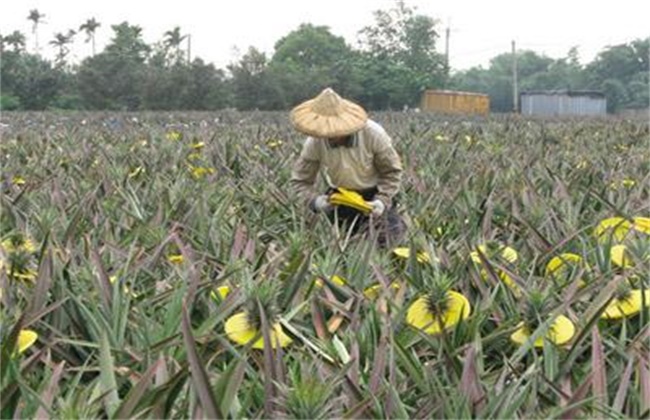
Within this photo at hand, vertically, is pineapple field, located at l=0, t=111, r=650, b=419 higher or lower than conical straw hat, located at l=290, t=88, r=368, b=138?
lower

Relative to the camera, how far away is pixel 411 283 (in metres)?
2.11

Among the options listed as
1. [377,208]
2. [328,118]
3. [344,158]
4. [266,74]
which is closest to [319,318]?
[377,208]

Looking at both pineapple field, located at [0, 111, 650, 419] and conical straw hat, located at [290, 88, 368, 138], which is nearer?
pineapple field, located at [0, 111, 650, 419]

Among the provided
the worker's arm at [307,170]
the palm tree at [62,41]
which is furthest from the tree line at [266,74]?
the worker's arm at [307,170]

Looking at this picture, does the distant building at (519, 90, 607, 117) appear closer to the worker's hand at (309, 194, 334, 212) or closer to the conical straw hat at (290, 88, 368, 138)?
the conical straw hat at (290, 88, 368, 138)

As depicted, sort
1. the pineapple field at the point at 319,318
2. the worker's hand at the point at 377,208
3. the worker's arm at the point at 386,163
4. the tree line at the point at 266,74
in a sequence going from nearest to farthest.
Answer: the pineapple field at the point at 319,318
the worker's hand at the point at 377,208
the worker's arm at the point at 386,163
the tree line at the point at 266,74

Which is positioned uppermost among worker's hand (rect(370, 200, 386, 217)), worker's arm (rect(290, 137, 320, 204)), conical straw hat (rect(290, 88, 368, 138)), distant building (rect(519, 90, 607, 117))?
conical straw hat (rect(290, 88, 368, 138))

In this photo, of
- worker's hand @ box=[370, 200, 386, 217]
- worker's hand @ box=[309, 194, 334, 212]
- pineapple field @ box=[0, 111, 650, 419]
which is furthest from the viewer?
worker's hand @ box=[309, 194, 334, 212]

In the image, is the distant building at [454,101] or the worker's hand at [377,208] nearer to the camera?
the worker's hand at [377,208]

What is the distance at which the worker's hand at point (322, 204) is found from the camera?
3.53 meters

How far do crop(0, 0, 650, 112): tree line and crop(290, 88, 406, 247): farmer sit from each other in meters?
30.7

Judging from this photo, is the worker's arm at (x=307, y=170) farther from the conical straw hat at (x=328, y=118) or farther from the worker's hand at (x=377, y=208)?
the worker's hand at (x=377, y=208)

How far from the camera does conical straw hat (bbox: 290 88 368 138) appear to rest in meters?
3.61

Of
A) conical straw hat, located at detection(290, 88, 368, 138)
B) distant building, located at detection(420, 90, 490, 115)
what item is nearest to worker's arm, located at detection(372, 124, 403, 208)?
conical straw hat, located at detection(290, 88, 368, 138)
